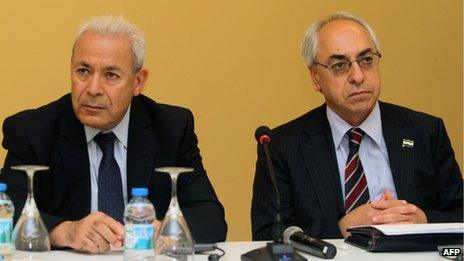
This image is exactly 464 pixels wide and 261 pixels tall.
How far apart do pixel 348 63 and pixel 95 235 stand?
1488 millimetres

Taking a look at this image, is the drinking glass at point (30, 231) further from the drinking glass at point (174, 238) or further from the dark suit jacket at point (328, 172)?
the dark suit jacket at point (328, 172)

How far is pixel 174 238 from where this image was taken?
263cm

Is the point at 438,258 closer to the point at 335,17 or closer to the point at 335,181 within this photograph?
Answer: the point at 335,181

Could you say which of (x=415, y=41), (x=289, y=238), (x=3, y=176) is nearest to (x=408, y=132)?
(x=289, y=238)

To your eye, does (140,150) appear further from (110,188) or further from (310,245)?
(310,245)

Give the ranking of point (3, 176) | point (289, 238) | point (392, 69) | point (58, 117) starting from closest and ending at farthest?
point (289, 238)
point (3, 176)
point (58, 117)
point (392, 69)

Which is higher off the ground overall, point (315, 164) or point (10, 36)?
point (10, 36)

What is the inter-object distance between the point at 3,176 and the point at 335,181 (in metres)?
1.39

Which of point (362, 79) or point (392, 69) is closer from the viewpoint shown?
point (362, 79)

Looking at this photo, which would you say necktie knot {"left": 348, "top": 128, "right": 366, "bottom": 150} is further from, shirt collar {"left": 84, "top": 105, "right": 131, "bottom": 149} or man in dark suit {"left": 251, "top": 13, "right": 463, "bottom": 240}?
shirt collar {"left": 84, "top": 105, "right": 131, "bottom": 149}

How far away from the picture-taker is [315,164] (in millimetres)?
3656

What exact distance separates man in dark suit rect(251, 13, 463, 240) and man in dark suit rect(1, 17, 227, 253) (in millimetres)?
380

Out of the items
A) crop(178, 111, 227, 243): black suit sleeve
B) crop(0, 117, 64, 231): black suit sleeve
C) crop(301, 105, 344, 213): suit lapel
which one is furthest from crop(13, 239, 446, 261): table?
crop(301, 105, 344, 213): suit lapel

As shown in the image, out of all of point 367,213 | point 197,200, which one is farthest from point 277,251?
point 197,200
